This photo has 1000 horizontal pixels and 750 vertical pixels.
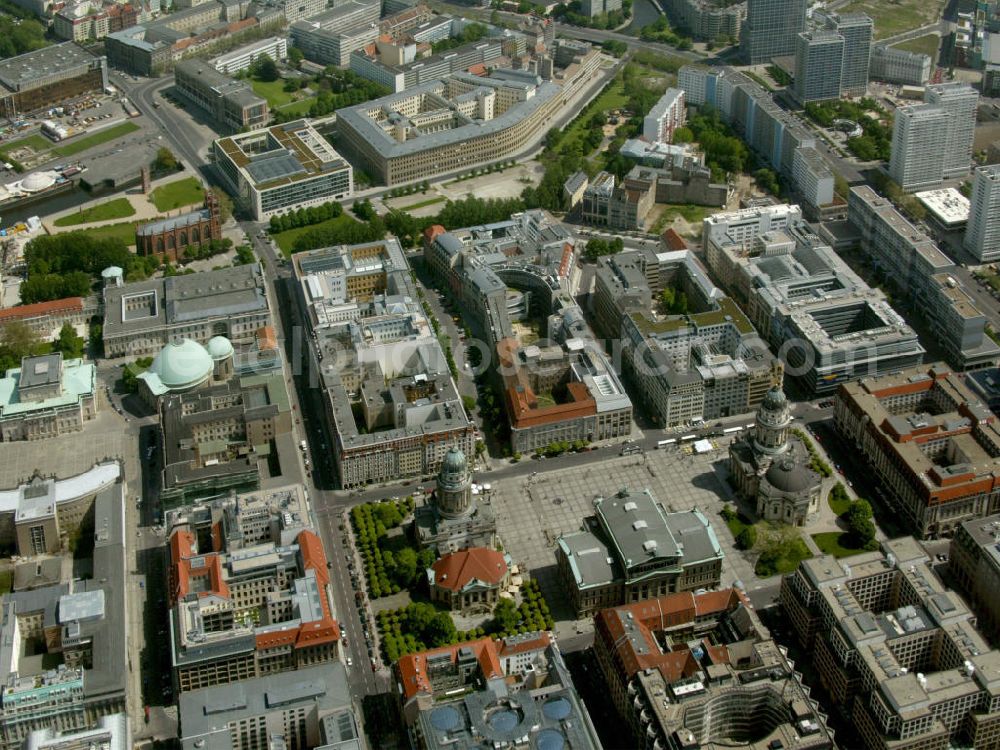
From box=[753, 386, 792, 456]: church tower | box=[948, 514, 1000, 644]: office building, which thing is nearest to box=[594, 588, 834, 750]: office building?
box=[948, 514, 1000, 644]: office building

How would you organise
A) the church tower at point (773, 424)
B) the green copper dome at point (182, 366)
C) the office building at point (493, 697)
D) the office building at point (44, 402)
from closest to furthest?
1. the office building at point (493, 697)
2. the church tower at point (773, 424)
3. the office building at point (44, 402)
4. the green copper dome at point (182, 366)

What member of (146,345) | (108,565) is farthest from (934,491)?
(146,345)

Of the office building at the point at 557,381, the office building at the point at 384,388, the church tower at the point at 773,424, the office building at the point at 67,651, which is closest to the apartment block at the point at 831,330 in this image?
the church tower at the point at 773,424

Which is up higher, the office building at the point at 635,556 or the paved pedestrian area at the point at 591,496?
the office building at the point at 635,556

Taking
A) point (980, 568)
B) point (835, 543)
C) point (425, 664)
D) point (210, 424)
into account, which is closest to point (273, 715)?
point (425, 664)

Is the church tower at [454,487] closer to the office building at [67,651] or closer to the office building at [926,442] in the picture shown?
the office building at [67,651]

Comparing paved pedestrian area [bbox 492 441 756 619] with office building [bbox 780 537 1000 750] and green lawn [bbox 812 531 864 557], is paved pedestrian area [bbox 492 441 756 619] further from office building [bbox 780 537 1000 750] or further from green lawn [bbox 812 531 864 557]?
office building [bbox 780 537 1000 750]
